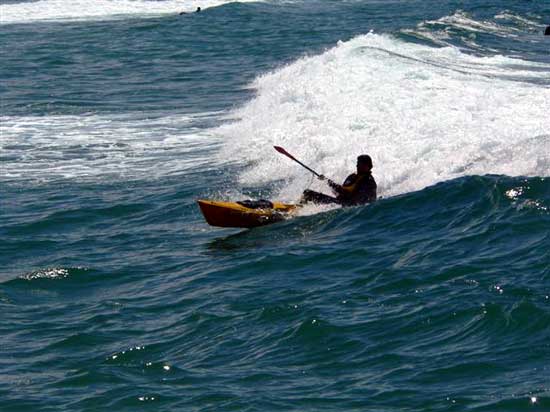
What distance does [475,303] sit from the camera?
1079 centimetres

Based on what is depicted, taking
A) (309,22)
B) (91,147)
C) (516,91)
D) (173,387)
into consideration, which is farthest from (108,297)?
(309,22)

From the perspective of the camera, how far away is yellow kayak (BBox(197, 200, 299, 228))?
14.8m

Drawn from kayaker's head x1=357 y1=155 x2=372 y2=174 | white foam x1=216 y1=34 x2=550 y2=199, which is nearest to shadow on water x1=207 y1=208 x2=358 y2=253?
kayaker's head x1=357 y1=155 x2=372 y2=174

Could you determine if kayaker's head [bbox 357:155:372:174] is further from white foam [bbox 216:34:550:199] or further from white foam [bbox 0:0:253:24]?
white foam [bbox 0:0:253:24]

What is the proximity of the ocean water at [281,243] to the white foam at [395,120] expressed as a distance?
7 cm

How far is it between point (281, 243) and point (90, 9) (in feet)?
124

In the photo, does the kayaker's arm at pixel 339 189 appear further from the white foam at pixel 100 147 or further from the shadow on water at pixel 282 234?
the white foam at pixel 100 147

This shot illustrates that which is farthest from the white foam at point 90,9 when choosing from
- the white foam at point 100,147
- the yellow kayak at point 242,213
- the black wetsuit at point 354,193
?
the yellow kayak at point 242,213

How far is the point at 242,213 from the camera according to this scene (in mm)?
14906

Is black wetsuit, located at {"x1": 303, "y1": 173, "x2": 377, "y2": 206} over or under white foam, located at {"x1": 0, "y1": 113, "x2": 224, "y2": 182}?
over

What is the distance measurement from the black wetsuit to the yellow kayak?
0.47 metres

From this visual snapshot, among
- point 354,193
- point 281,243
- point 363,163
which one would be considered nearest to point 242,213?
point 281,243

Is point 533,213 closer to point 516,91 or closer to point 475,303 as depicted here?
point 475,303

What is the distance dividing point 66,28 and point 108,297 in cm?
3257
